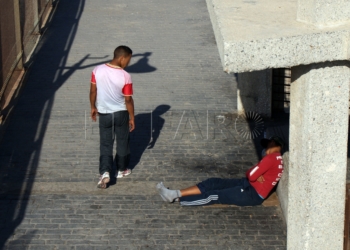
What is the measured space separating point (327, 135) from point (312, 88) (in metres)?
0.45

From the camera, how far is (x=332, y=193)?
6.12m

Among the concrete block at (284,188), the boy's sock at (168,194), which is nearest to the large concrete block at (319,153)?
the concrete block at (284,188)

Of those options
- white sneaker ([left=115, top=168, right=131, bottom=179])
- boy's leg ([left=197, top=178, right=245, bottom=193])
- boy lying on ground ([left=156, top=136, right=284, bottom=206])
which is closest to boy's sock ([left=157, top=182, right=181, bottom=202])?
boy lying on ground ([left=156, top=136, right=284, bottom=206])

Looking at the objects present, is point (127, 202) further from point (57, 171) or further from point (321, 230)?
point (321, 230)

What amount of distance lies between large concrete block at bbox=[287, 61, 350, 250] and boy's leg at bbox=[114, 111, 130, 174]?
9.82 feet

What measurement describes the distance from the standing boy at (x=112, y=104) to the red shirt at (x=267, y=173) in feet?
5.65

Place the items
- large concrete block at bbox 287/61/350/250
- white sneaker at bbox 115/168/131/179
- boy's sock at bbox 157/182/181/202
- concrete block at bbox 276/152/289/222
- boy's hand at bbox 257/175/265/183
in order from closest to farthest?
large concrete block at bbox 287/61/350/250 → concrete block at bbox 276/152/289/222 → boy's hand at bbox 257/175/265/183 → boy's sock at bbox 157/182/181/202 → white sneaker at bbox 115/168/131/179

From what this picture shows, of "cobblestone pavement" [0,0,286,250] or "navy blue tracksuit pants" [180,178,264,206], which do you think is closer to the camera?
"cobblestone pavement" [0,0,286,250]

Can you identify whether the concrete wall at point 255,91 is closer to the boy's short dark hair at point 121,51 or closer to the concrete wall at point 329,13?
the boy's short dark hair at point 121,51

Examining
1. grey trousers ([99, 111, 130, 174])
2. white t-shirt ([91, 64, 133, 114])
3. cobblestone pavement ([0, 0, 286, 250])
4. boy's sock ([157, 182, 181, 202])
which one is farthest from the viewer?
grey trousers ([99, 111, 130, 174])

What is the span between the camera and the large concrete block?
5770 mm

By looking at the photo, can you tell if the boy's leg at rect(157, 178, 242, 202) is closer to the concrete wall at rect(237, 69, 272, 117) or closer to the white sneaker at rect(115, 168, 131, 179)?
the white sneaker at rect(115, 168, 131, 179)

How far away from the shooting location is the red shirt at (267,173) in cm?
813

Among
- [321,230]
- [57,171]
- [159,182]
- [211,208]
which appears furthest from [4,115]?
[321,230]
